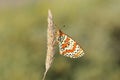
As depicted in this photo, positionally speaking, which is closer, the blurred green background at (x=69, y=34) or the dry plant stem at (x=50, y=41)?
the dry plant stem at (x=50, y=41)

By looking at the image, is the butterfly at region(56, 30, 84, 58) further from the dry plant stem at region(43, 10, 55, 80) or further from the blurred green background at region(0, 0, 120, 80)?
the blurred green background at region(0, 0, 120, 80)

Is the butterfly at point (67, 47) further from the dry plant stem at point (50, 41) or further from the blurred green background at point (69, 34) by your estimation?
the blurred green background at point (69, 34)

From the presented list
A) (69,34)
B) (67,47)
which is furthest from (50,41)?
(69,34)

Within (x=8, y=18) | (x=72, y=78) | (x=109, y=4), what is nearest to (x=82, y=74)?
(x=72, y=78)

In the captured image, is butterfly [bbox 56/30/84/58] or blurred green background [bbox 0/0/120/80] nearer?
butterfly [bbox 56/30/84/58]

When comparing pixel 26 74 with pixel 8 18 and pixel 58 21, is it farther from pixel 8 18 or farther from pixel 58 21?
pixel 8 18

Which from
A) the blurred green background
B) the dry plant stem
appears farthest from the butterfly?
the blurred green background

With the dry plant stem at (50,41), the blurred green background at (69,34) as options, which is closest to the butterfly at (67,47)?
the dry plant stem at (50,41)
